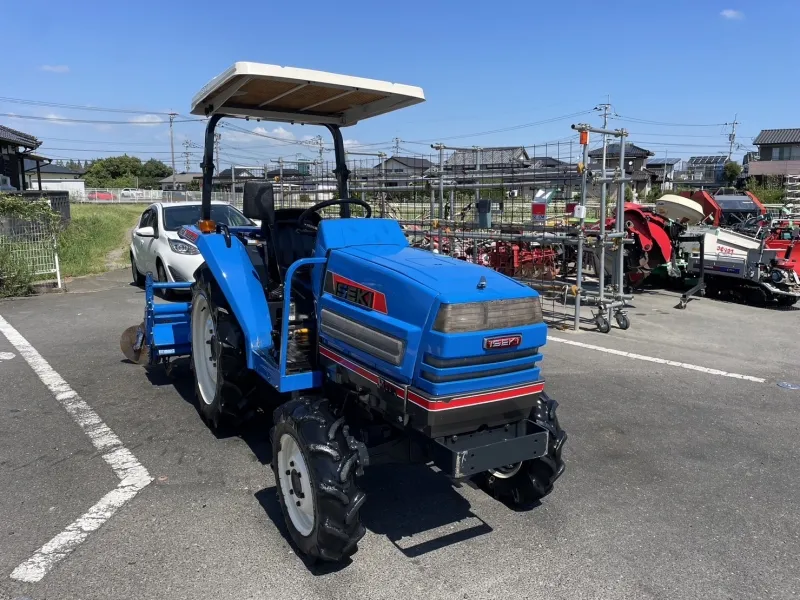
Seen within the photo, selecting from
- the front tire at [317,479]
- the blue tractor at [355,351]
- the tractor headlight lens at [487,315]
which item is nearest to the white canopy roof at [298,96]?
the blue tractor at [355,351]

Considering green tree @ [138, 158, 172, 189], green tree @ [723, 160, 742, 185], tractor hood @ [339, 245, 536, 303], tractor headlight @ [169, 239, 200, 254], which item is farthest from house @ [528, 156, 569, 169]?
green tree @ [138, 158, 172, 189]

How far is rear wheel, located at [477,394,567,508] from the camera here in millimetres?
3254

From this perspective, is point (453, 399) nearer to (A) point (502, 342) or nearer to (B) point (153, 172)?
(A) point (502, 342)

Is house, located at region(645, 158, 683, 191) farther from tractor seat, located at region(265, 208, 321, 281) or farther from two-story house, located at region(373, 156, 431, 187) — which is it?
tractor seat, located at region(265, 208, 321, 281)

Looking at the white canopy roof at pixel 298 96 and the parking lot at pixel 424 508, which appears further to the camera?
the white canopy roof at pixel 298 96

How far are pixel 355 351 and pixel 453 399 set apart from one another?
0.60 meters

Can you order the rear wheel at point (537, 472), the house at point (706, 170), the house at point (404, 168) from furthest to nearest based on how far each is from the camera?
the house at point (706, 170), the house at point (404, 168), the rear wheel at point (537, 472)

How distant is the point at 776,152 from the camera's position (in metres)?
50.3

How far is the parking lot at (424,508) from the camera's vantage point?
9.41 feet

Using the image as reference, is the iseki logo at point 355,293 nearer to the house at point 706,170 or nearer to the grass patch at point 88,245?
the grass patch at point 88,245

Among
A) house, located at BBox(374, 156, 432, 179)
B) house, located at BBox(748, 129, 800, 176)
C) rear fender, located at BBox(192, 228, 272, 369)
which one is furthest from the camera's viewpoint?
house, located at BBox(748, 129, 800, 176)

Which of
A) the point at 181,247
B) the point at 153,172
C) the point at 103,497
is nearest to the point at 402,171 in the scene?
the point at 181,247

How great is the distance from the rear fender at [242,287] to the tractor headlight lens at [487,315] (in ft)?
4.90

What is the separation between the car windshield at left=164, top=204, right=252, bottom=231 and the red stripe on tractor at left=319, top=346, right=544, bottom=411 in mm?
6972
